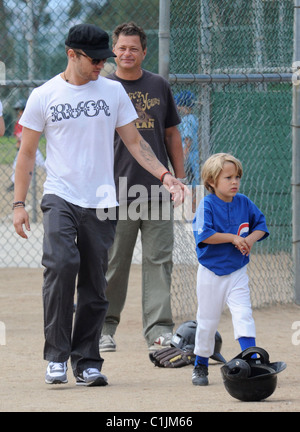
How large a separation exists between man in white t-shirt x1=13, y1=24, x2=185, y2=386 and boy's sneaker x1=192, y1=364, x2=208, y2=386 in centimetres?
50

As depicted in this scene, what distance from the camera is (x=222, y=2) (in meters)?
7.16

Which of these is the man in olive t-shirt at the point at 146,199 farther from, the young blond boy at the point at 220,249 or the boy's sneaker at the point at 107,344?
the young blond boy at the point at 220,249

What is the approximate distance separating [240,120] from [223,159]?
3248mm

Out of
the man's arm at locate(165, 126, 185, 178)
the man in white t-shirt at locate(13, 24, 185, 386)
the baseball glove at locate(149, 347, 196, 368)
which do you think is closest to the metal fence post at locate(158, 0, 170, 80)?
the man's arm at locate(165, 126, 185, 178)

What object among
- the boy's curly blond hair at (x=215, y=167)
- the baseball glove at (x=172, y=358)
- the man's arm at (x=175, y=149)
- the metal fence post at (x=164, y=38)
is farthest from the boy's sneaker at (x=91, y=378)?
the metal fence post at (x=164, y=38)

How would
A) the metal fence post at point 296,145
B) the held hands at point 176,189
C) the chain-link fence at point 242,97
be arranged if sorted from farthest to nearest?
the metal fence post at point 296,145 < the chain-link fence at point 242,97 < the held hands at point 176,189

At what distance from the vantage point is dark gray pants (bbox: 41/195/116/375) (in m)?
4.68

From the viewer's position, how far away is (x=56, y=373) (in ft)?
15.6

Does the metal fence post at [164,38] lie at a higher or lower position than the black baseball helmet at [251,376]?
higher

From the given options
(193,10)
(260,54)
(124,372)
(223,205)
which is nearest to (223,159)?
(223,205)

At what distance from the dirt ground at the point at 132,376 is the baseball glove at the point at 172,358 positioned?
6cm

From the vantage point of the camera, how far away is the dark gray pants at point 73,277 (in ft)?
15.3

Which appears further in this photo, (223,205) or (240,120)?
(240,120)
